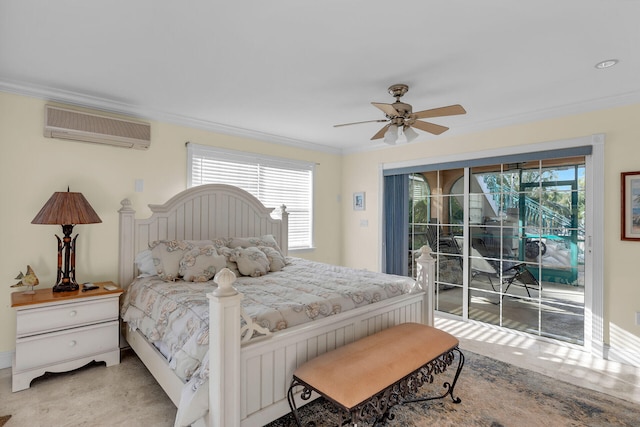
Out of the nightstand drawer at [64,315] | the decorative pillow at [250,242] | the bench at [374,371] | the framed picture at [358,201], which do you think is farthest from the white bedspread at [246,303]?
the framed picture at [358,201]

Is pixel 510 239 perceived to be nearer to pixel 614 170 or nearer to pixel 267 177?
pixel 614 170

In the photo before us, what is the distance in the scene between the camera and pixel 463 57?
Answer: 2285mm

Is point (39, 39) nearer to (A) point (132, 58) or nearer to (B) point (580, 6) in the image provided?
(A) point (132, 58)

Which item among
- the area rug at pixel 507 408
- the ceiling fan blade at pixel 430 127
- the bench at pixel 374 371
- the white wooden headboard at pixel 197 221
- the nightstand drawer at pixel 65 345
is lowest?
the area rug at pixel 507 408

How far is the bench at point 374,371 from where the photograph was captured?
5.32 feet

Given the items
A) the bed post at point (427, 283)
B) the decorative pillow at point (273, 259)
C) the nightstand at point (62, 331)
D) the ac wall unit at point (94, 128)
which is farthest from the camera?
the decorative pillow at point (273, 259)

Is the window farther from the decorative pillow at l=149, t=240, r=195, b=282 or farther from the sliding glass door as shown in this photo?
the sliding glass door

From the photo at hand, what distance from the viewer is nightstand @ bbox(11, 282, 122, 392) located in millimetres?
2430

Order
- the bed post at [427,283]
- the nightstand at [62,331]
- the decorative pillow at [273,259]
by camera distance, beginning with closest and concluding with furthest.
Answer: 1. the nightstand at [62,331]
2. the bed post at [427,283]
3. the decorative pillow at [273,259]

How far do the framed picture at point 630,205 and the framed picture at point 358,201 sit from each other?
3039 millimetres

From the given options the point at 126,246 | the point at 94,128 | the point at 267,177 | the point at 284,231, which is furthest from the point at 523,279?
the point at 94,128

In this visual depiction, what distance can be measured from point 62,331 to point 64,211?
3.15 ft

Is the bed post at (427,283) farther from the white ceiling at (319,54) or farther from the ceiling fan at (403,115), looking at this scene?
the white ceiling at (319,54)

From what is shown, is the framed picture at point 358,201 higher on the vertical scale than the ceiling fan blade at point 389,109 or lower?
lower
